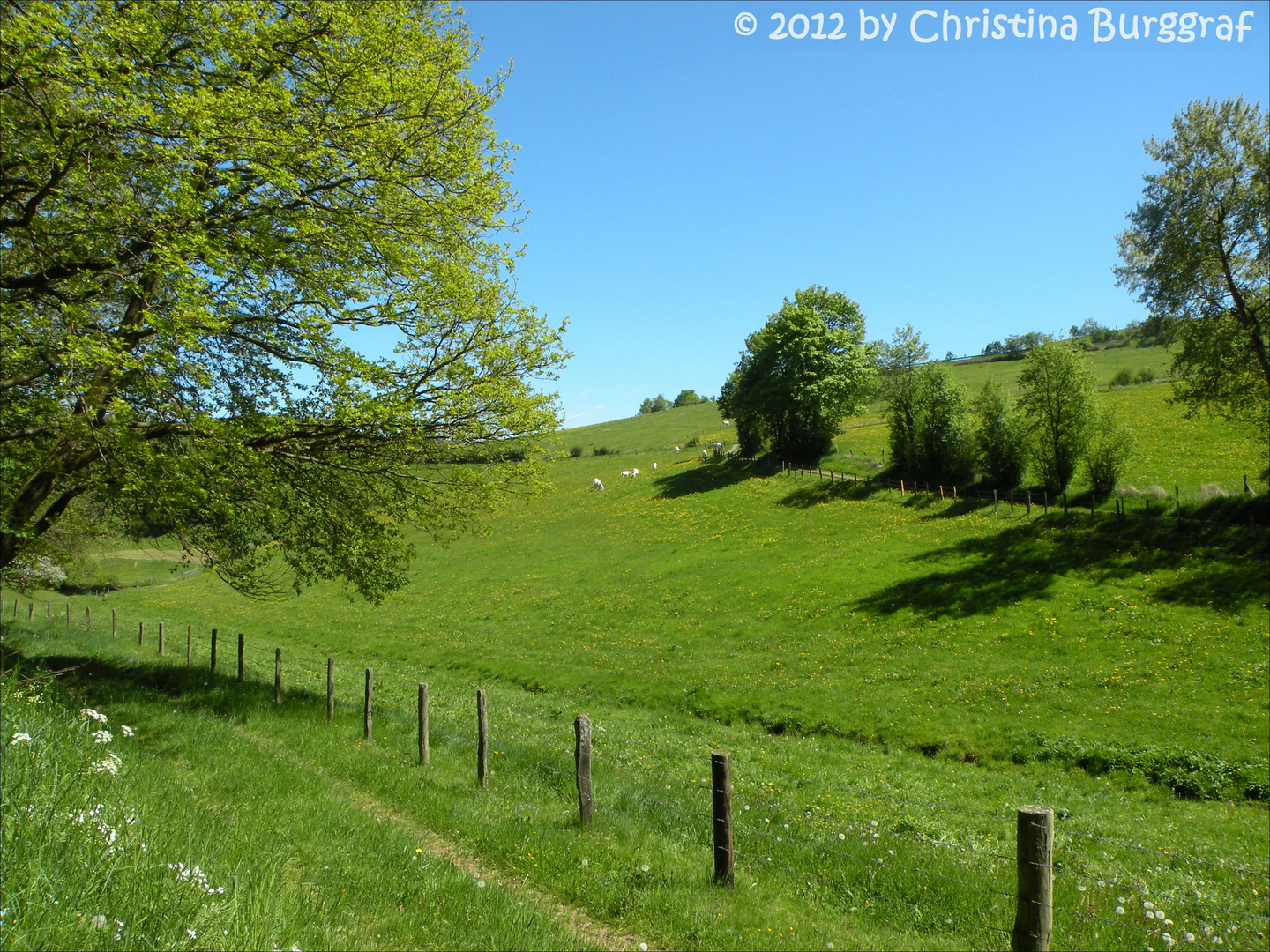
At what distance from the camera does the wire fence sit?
720cm

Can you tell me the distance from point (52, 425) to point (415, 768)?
845cm

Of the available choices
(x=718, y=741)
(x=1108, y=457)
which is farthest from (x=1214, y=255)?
(x=718, y=741)

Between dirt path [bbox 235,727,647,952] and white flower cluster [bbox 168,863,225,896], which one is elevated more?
white flower cluster [bbox 168,863,225,896]

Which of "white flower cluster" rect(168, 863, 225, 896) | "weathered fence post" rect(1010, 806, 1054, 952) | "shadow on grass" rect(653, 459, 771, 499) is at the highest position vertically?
"shadow on grass" rect(653, 459, 771, 499)

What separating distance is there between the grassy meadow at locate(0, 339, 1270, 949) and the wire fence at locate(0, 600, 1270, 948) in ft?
0.25

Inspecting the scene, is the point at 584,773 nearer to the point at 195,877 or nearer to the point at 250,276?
the point at 195,877

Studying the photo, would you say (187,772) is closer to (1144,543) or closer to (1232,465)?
(1144,543)

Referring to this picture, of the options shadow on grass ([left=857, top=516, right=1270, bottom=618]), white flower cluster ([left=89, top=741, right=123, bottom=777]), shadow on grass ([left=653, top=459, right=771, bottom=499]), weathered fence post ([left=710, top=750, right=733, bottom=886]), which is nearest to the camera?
white flower cluster ([left=89, top=741, right=123, bottom=777])

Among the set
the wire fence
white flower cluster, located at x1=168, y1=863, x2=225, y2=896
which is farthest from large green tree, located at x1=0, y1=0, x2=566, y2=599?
white flower cluster, located at x1=168, y1=863, x2=225, y2=896

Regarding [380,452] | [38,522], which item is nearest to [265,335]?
[380,452]

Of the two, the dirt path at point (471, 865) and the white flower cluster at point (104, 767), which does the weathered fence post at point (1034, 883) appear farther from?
the white flower cluster at point (104, 767)

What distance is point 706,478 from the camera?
6938 centimetres

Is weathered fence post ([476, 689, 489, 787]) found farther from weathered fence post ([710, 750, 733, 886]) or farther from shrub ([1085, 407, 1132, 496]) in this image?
shrub ([1085, 407, 1132, 496])

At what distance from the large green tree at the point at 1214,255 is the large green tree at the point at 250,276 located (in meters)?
33.6
